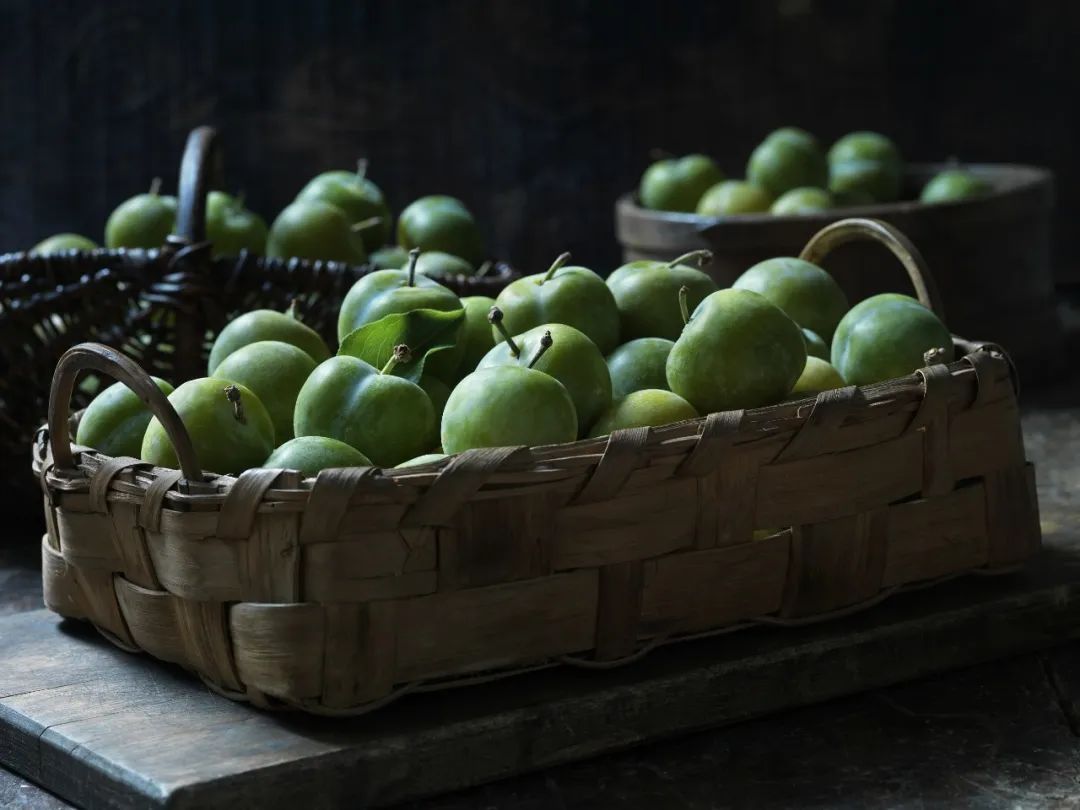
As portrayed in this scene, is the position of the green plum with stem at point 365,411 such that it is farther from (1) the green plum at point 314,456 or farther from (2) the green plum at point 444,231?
(2) the green plum at point 444,231

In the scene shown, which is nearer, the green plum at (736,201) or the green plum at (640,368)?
the green plum at (640,368)

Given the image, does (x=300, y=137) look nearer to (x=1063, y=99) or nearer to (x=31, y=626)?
(x=1063, y=99)

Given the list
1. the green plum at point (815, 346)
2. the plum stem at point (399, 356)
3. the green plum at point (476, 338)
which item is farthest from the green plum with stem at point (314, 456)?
the green plum at point (815, 346)

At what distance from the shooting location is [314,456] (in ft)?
3.60

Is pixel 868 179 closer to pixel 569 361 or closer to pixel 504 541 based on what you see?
pixel 569 361

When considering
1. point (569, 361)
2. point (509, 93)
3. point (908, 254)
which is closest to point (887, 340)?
point (908, 254)

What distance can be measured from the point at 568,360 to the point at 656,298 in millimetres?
186

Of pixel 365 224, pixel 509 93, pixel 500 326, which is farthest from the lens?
pixel 509 93

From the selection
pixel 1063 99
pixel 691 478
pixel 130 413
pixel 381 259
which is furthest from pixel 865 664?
pixel 1063 99

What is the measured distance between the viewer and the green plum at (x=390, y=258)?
6.12 feet

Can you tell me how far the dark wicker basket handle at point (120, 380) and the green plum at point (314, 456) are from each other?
63mm

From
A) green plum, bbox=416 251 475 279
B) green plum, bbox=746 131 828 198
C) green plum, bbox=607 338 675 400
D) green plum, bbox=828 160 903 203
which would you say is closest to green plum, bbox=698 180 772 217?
green plum, bbox=746 131 828 198

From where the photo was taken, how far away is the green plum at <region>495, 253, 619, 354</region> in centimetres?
129

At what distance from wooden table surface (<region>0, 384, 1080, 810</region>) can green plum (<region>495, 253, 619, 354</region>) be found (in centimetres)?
35
